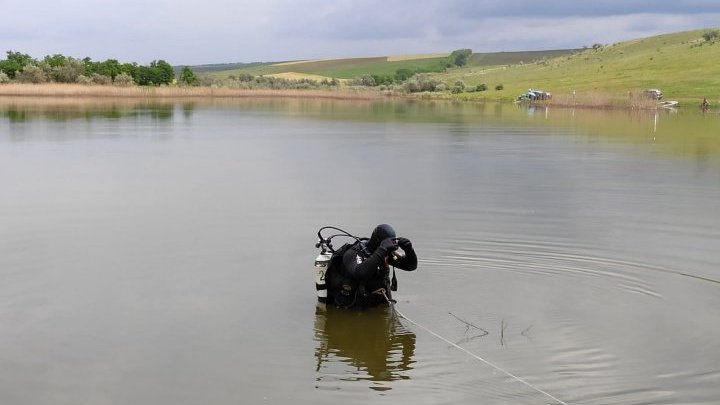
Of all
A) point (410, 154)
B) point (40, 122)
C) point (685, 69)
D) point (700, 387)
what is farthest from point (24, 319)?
point (685, 69)

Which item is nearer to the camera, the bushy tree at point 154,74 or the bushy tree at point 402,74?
the bushy tree at point 154,74

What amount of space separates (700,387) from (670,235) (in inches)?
291

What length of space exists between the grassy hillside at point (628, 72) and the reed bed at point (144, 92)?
1971cm

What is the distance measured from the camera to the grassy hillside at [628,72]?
87312 mm

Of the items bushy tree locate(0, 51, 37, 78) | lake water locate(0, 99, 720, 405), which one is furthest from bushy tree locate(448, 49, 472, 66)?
lake water locate(0, 99, 720, 405)

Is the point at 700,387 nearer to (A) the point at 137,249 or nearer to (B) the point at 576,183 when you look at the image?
(A) the point at 137,249

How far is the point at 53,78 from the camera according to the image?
306ft

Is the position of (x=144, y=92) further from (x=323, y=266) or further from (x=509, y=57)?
(x=509, y=57)

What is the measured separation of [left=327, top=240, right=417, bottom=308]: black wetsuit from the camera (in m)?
9.34

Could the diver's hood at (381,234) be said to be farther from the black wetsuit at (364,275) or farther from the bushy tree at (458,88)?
A: the bushy tree at (458,88)

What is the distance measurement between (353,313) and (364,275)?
0.81 metres

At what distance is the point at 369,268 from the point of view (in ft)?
30.7

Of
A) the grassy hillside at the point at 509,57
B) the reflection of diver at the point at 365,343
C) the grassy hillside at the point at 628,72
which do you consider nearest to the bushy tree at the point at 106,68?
the grassy hillside at the point at 628,72

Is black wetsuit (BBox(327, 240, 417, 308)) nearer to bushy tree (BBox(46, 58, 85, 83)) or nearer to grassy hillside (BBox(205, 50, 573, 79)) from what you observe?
bushy tree (BBox(46, 58, 85, 83))
